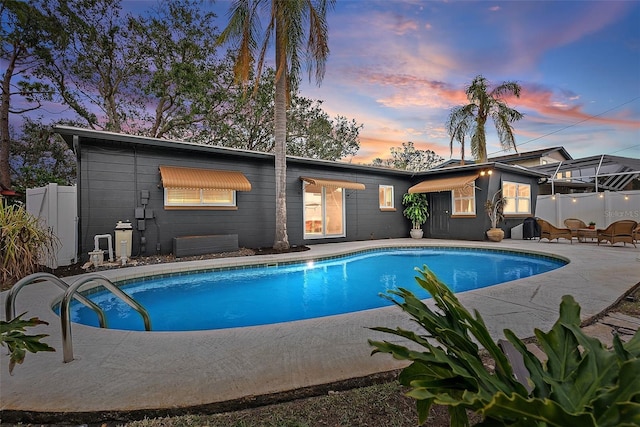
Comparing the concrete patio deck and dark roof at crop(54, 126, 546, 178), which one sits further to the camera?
dark roof at crop(54, 126, 546, 178)

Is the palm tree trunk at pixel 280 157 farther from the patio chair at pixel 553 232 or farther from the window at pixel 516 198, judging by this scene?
the patio chair at pixel 553 232

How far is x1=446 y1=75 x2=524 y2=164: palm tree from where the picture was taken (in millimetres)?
15258

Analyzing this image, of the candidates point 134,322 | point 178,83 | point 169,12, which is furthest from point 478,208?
point 169,12

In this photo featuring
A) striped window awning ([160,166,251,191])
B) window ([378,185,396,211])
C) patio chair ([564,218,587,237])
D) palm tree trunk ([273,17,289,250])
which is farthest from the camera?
Answer: window ([378,185,396,211])

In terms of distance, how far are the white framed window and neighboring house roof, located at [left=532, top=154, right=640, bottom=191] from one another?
16.7 meters

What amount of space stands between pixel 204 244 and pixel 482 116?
15027 mm

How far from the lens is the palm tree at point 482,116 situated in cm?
1526

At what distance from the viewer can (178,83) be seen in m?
16.5

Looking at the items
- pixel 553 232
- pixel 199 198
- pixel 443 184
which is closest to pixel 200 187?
pixel 199 198

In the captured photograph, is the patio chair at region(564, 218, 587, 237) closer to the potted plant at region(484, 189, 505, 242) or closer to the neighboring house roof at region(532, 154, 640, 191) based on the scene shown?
the potted plant at region(484, 189, 505, 242)

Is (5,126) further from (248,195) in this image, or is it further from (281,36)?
(281,36)

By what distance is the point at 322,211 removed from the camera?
13875mm

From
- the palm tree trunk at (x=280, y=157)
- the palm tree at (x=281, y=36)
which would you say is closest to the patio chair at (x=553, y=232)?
the palm tree trunk at (x=280, y=157)

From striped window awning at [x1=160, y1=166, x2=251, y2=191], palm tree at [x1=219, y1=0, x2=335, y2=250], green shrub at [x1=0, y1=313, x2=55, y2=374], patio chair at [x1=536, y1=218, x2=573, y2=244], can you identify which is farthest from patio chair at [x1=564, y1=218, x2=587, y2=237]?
green shrub at [x1=0, y1=313, x2=55, y2=374]
